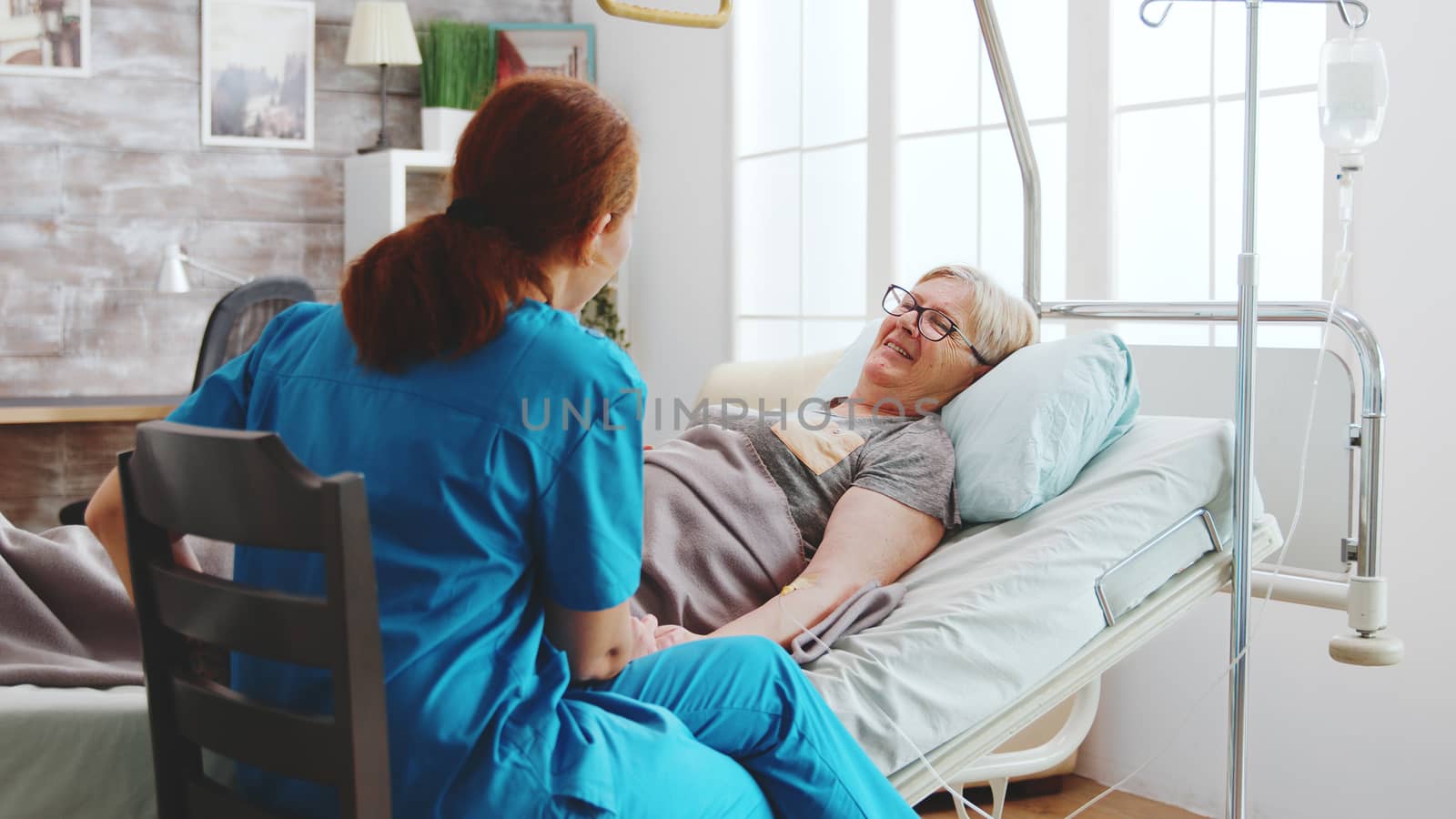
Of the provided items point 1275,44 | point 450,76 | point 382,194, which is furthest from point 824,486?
point 450,76

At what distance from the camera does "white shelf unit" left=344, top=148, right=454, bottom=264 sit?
391cm

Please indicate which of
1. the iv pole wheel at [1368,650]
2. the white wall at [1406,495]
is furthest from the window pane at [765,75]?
the iv pole wheel at [1368,650]

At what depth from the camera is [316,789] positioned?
109cm

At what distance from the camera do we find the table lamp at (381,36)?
396 cm

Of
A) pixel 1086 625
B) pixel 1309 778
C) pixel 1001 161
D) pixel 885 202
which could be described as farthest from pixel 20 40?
pixel 1309 778

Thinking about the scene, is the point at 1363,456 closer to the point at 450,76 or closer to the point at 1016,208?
the point at 1016,208

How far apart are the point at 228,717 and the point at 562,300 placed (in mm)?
476

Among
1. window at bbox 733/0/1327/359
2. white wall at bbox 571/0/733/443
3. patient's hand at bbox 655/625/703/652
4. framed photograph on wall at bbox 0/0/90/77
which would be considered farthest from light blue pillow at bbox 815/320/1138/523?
framed photograph on wall at bbox 0/0/90/77

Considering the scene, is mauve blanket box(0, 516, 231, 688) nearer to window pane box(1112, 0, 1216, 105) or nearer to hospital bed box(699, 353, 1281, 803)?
hospital bed box(699, 353, 1281, 803)

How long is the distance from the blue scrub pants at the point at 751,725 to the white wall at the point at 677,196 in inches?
101

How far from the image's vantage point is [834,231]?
3400 mm

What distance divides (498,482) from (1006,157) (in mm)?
2087

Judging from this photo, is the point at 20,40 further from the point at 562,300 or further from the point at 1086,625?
the point at 1086,625

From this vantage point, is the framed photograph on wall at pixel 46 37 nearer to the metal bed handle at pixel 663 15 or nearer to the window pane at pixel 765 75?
the window pane at pixel 765 75
